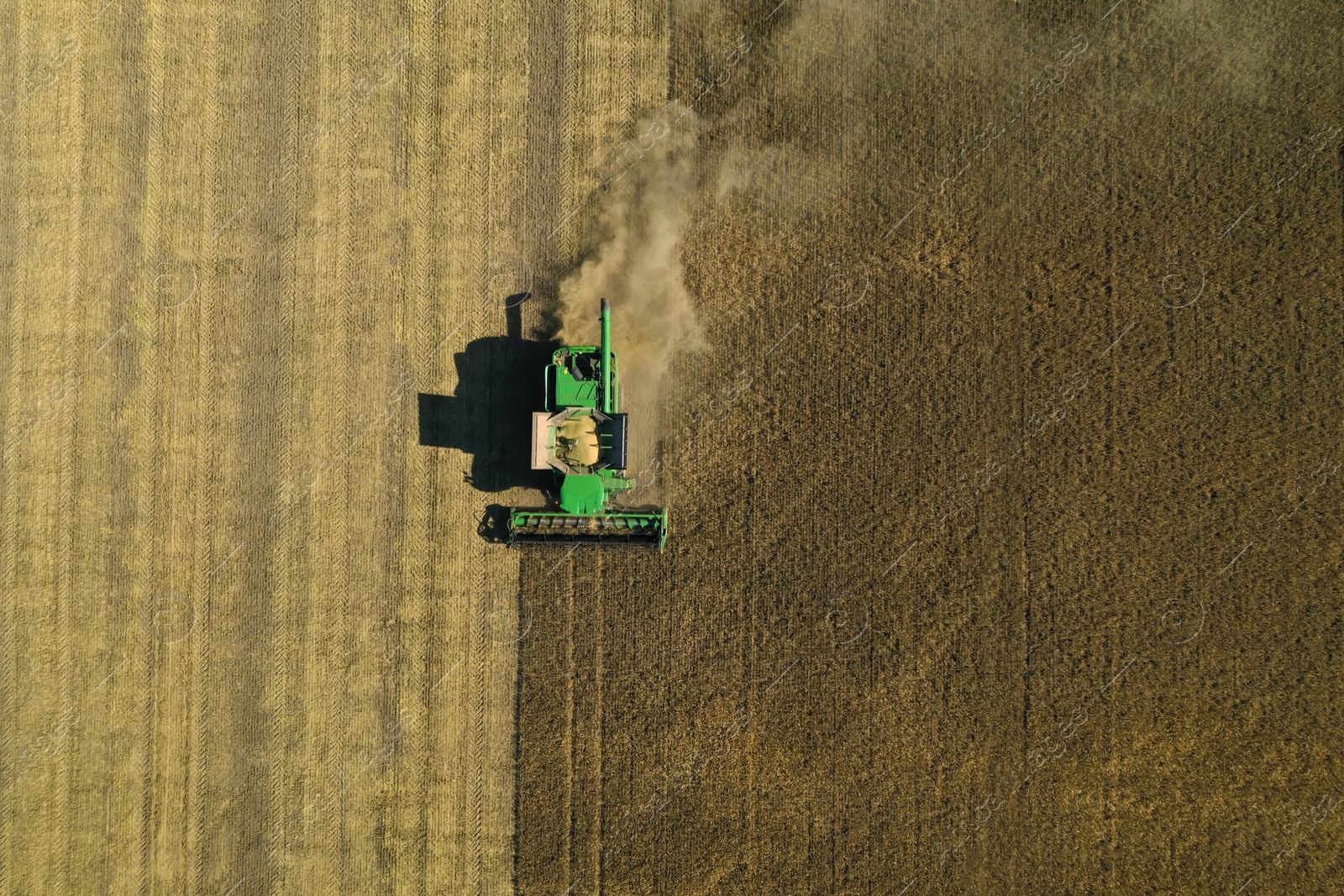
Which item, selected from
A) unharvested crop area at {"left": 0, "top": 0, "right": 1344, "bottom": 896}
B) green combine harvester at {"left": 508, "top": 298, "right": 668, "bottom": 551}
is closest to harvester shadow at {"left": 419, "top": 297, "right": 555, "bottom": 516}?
unharvested crop area at {"left": 0, "top": 0, "right": 1344, "bottom": 896}

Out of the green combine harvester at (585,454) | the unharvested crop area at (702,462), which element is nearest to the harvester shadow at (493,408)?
the unharvested crop area at (702,462)

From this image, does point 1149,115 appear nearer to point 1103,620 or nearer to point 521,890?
point 1103,620

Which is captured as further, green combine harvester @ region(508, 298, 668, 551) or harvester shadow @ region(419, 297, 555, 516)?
harvester shadow @ region(419, 297, 555, 516)

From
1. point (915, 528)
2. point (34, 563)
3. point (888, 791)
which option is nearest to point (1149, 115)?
point (915, 528)

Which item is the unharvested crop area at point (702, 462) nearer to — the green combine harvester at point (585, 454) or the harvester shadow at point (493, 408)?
the harvester shadow at point (493, 408)

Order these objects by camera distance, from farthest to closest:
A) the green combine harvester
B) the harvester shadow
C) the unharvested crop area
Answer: the harvester shadow → the unharvested crop area → the green combine harvester

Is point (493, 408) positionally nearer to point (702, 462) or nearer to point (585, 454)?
point (585, 454)

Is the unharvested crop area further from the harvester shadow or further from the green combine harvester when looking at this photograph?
the green combine harvester
